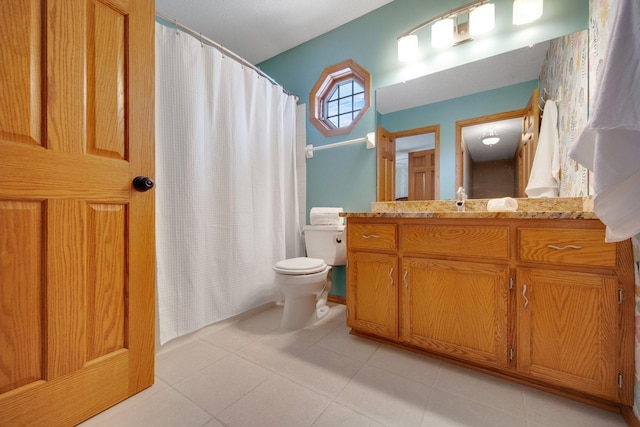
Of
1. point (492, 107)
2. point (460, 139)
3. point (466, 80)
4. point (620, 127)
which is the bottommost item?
point (620, 127)

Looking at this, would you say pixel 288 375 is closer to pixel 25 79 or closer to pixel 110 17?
pixel 25 79

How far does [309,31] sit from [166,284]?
7.36ft

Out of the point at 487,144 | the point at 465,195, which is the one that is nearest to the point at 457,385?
the point at 465,195

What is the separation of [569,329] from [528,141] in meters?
1.01

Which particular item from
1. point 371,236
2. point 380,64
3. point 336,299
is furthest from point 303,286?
point 380,64

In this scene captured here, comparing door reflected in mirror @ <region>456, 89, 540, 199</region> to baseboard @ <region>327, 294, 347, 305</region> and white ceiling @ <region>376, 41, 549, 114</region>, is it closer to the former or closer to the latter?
white ceiling @ <region>376, 41, 549, 114</region>

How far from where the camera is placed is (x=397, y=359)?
4.23ft

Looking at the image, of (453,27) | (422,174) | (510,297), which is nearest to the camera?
(510,297)

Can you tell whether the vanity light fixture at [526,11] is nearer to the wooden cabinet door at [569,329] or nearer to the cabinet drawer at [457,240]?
the cabinet drawer at [457,240]

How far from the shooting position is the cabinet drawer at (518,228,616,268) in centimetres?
91

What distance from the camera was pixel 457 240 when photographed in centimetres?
117

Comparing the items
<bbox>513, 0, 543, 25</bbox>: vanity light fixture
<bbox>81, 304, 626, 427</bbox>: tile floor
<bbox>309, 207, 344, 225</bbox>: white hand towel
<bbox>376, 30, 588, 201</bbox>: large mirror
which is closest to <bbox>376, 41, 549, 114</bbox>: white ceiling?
<bbox>376, 30, 588, 201</bbox>: large mirror

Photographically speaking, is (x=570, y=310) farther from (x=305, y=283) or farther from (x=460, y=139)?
(x=305, y=283)

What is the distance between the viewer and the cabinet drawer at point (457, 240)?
1090 mm
